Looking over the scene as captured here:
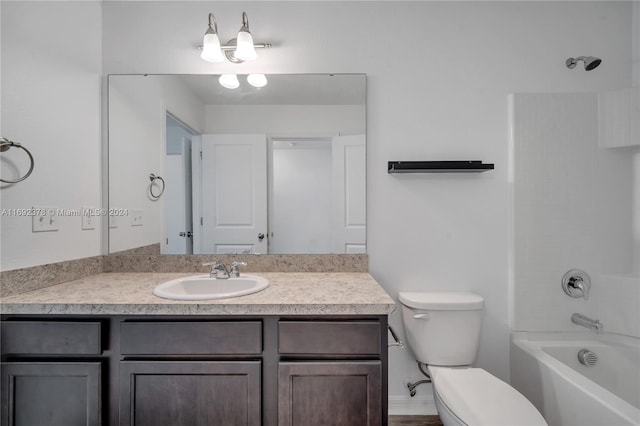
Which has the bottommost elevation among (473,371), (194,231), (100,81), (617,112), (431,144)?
A: (473,371)

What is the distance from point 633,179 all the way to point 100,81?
10.3ft

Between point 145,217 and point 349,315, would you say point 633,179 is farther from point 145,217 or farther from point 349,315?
point 145,217

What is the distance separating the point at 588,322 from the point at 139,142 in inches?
108

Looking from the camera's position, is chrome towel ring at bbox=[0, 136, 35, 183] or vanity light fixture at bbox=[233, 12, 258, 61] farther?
vanity light fixture at bbox=[233, 12, 258, 61]

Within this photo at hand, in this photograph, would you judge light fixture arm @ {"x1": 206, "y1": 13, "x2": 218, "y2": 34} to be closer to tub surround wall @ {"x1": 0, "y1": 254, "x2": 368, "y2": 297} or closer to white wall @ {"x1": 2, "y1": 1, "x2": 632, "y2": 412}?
white wall @ {"x1": 2, "y1": 1, "x2": 632, "y2": 412}

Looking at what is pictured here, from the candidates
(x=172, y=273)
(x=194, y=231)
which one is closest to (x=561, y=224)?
(x=194, y=231)

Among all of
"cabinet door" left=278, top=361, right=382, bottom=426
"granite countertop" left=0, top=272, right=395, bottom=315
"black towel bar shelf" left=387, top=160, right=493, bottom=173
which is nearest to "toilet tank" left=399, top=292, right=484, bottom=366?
"granite countertop" left=0, top=272, right=395, bottom=315

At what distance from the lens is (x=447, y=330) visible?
1.62 m

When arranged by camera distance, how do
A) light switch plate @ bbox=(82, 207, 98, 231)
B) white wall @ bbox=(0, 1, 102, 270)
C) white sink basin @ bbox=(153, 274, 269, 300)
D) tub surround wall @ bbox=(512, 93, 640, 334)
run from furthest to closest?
tub surround wall @ bbox=(512, 93, 640, 334)
light switch plate @ bbox=(82, 207, 98, 231)
white sink basin @ bbox=(153, 274, 269, 300)
white wall @ bbox=(0, 1, 102, 270)

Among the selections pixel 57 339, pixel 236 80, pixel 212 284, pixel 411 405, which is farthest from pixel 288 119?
pixel 411 405

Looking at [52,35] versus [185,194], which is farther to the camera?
[185,194]

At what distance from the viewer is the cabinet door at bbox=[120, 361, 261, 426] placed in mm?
1188

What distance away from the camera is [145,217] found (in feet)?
6.05

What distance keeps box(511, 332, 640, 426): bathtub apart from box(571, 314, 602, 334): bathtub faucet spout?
77 mm
